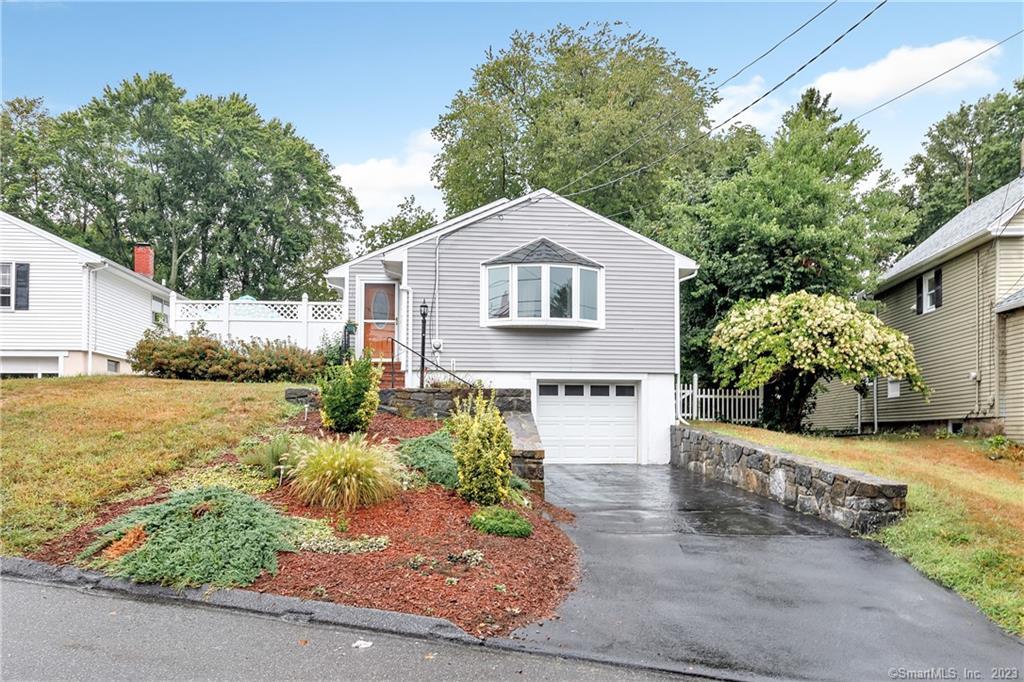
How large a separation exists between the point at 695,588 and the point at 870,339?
10.9m

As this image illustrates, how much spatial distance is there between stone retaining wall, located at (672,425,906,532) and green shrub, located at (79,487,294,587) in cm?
633

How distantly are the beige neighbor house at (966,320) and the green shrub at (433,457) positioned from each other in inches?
484

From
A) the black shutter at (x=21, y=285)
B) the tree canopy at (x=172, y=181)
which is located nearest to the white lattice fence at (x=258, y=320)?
the black shutter at (x=21, y=285)

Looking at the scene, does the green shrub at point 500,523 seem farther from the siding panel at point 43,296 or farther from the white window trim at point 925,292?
the siding panel at point 43,296

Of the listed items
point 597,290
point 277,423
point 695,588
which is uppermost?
point 597,290

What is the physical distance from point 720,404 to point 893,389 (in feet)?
19.9

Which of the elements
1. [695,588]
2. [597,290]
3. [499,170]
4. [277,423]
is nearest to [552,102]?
[499,170]

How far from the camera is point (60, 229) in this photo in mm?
33344

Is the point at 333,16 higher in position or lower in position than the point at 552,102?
lower

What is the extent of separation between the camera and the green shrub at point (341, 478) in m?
7.47

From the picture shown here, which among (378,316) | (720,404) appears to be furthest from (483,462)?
(720,404)

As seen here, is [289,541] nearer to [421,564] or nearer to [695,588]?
[421,564]

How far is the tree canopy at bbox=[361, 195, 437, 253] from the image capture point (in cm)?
3556

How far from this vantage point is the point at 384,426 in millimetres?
11359
